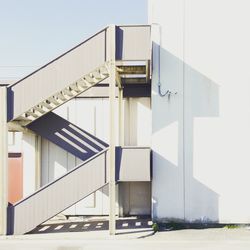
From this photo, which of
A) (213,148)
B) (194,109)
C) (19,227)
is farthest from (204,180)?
(19,227)

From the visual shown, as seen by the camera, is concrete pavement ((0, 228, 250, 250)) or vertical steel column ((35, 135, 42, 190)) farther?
vertical steel column ((35, 135, 42, 190))

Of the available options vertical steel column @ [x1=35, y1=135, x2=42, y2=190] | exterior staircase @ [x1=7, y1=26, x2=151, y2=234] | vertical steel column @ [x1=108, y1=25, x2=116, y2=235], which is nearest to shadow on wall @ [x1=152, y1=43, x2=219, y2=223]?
exterior staircase @ [x1=7, y1=26, x2=151, y2=234]

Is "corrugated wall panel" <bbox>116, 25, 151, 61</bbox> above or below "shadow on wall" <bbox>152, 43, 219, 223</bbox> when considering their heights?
above

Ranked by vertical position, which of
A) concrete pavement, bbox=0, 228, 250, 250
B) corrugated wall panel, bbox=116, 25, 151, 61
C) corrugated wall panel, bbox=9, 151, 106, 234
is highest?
corrugated wall panel, bbox=116, 25, 151, 61

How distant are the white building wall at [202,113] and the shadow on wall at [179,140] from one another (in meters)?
0.03

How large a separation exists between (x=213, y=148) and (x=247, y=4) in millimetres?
4419

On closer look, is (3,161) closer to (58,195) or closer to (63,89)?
(58,195)

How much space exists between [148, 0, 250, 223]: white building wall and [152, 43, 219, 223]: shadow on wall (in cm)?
3

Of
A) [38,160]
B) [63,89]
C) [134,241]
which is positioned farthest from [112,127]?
[38,160]

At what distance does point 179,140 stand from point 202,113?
3.45 feet

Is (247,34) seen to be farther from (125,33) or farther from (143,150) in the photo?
(143,150)

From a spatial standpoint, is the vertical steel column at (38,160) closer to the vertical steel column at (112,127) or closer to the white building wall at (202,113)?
the vertical steel column at (112,127)

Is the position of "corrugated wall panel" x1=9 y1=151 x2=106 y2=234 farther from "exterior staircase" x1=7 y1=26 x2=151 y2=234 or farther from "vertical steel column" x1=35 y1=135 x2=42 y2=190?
"vertical steel column" x1=35 y1=135 x2=42 y2=190

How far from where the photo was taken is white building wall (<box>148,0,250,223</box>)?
41.6 ft
